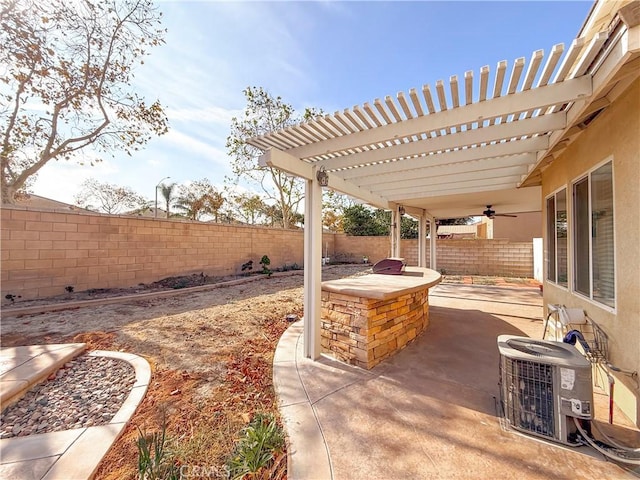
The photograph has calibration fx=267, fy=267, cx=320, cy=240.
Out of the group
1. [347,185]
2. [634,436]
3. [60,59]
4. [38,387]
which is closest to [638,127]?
[634,436]

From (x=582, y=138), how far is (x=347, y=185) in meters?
3.25

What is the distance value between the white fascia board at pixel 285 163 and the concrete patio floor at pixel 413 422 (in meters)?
2.53

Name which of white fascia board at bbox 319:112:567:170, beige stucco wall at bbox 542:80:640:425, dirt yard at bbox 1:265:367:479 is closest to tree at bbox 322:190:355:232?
dirt yard at bbox 1:265:367:479

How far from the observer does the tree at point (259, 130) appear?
14445 millimetres

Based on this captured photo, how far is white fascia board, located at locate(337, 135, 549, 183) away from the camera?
3811 mm

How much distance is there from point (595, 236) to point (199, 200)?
64.3 ft

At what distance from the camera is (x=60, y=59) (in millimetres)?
7582

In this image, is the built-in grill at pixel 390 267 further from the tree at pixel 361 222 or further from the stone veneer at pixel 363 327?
the tree at pixel 361 222

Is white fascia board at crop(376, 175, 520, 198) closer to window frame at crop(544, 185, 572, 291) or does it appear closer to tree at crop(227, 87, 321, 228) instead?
window frame at crop(544, 185, 572, 291)

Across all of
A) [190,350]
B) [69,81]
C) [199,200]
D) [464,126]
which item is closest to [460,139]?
[464,126]

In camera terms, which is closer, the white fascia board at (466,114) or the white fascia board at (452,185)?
the white fascia board at (466,114)

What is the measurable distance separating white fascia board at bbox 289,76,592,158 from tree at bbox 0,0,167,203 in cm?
896

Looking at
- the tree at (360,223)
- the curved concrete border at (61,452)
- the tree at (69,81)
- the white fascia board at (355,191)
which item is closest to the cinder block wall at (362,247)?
the tree at (360,223)

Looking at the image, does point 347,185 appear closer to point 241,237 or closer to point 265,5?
point 265,5
